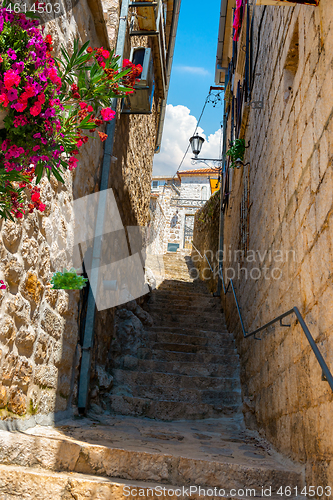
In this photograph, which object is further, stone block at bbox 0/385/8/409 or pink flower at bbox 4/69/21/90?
stone block at bbox 0/385/8/409

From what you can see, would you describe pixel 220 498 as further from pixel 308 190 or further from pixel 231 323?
pixel 231 323

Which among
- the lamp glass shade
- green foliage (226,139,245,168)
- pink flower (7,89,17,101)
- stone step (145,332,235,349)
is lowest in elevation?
stone step (145,332,235,349)

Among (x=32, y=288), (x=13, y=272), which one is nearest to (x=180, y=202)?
(x=32, y=288)

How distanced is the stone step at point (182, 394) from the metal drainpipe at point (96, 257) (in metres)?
0.78

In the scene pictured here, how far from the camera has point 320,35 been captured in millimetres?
1869

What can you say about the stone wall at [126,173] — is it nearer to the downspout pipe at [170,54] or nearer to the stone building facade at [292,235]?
the downspout pipe at [170,54]

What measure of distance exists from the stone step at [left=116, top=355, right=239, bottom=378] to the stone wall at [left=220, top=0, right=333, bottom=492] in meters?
0.56

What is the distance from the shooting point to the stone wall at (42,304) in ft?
6.57

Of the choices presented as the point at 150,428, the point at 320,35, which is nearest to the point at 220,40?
the point at 320,35

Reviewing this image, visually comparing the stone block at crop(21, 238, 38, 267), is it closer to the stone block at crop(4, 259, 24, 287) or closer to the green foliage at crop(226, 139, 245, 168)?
the stone block at crop(4, 259, 24, 287)

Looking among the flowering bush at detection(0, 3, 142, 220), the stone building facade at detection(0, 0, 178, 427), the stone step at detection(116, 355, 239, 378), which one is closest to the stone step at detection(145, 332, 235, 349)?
the stone step at detection(116, 355, 239, 378)

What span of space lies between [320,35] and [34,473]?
8.21 ft

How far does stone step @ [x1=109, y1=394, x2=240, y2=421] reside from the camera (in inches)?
146

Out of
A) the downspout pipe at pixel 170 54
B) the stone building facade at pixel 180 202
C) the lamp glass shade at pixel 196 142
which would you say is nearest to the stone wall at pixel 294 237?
the downspout pipe at pixel 170 54
